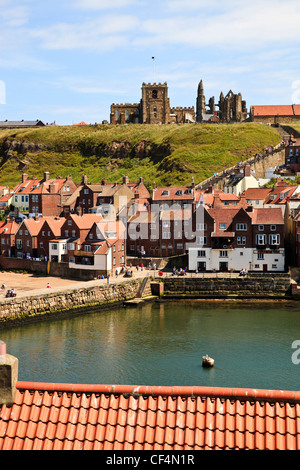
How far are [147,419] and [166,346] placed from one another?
3306 centimetres

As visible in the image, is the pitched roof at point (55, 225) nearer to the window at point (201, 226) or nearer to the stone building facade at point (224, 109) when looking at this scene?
the window at point (201, 226)

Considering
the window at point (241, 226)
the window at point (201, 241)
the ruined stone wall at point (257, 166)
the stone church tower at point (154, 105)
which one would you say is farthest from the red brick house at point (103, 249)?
the stone church tower at point (154, 105)

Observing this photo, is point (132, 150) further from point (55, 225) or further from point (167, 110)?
point (55, 225)

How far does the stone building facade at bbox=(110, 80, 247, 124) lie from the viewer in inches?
5468

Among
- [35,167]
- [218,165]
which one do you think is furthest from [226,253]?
[35,167]

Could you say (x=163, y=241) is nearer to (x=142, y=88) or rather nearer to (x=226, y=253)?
(x=226, y=253)

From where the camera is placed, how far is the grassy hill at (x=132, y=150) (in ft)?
367

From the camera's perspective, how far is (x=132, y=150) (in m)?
130

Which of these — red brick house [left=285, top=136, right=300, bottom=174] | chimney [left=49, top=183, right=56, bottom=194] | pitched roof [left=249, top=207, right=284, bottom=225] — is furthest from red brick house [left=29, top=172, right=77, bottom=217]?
red brick house [left=285, top=136, right=300, bottom=174]

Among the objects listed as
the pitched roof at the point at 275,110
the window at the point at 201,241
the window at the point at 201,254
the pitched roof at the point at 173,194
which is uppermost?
the pitched roof at the point at 275,110

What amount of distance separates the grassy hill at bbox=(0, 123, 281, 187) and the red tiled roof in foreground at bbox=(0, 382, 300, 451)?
91601 mm

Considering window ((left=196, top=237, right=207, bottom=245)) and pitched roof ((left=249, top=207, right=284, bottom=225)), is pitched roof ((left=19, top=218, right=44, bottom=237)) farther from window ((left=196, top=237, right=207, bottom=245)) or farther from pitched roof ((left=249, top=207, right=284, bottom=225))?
pitched roof ((left=249, top=207, right=284, bottom=225))

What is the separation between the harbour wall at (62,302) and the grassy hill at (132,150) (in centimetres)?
4493
